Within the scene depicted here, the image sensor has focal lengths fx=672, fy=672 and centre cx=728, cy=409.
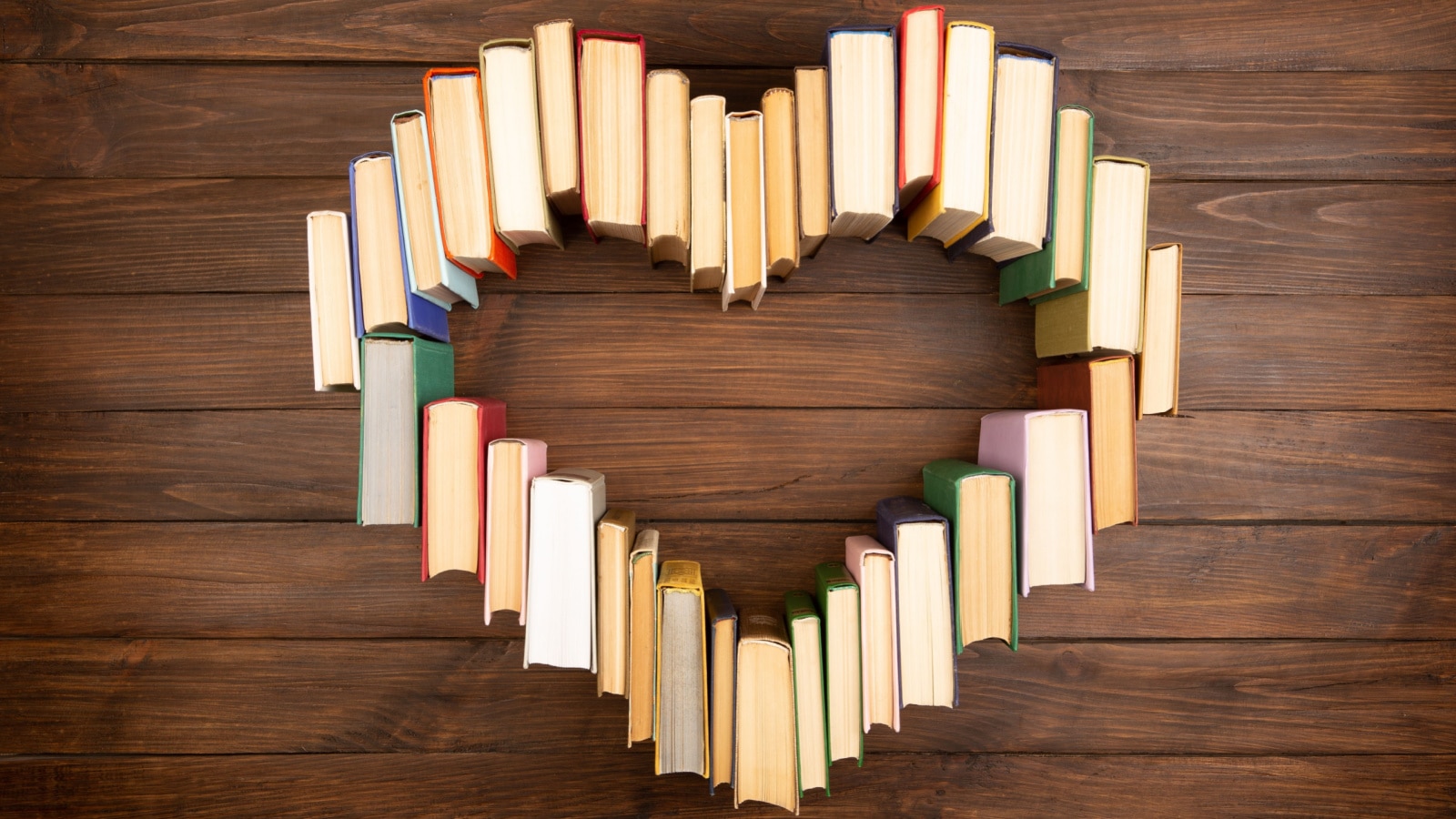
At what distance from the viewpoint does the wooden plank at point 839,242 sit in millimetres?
1124

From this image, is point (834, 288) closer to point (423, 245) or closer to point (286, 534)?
point (423, 245)

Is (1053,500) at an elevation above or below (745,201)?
below

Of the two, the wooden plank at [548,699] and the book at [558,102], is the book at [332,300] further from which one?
the wooden plank at [548,699]

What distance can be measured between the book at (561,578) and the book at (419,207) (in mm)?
327

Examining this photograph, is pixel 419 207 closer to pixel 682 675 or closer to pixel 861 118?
pixel 861 118

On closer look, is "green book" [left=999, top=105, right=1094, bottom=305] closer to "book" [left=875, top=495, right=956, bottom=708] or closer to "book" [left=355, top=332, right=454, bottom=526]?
"book" [left=875, top=495, right=956, bottom=708]

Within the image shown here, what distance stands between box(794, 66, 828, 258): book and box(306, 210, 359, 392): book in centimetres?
65

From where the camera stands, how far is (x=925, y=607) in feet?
3.15

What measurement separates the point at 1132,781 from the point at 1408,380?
2.76ft

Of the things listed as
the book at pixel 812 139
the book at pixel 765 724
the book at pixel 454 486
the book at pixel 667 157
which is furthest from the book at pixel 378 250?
the book at pixel 765 724

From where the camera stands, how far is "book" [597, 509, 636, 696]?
0.95 metres

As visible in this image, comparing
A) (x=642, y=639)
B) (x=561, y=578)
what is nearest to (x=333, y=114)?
(x=561, y=578)

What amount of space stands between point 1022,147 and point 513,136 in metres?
0.69

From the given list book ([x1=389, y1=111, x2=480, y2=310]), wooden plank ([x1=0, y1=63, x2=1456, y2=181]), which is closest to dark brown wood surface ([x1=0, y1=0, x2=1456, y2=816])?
wooden plank ([x1=0, y1=63, x2=1456, y2=181])
